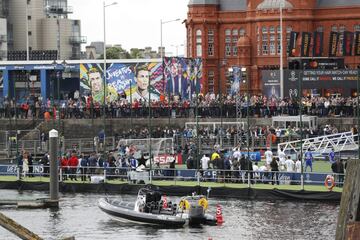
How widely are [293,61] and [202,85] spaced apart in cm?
2363

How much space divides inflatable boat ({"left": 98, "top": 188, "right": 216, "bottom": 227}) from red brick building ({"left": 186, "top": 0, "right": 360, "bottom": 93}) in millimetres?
51913

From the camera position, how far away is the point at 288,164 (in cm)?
5119

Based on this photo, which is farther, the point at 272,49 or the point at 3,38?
the point at 3,38

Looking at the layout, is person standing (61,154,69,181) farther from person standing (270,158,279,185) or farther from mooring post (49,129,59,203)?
person standing (270,158,279,185)

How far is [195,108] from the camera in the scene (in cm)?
7744

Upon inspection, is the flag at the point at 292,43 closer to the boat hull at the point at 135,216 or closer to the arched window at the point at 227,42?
the arched window at the point at 227,42

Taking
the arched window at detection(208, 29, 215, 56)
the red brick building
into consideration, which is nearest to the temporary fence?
the red brick building

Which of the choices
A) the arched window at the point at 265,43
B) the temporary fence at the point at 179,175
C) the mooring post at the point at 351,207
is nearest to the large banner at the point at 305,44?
the arched window at the point at 265,43

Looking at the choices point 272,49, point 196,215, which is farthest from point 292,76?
point 196,215

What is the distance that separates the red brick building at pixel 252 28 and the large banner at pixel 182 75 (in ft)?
16.9

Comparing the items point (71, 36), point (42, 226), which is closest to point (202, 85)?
point (71, 36)

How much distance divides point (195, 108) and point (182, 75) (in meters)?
11.0

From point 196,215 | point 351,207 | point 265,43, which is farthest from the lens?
point 265,43

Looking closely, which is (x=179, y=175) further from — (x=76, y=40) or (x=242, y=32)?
(x=76, y=40)
